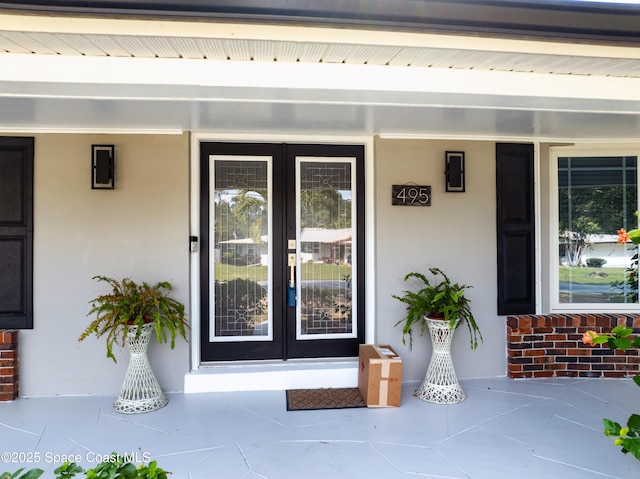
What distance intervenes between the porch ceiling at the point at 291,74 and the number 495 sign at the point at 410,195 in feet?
2.90

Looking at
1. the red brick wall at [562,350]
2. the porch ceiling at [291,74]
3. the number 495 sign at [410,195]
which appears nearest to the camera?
the porch ceiling at [291,74]

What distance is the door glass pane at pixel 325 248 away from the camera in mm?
4242

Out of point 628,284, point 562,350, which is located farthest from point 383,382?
point 628,284

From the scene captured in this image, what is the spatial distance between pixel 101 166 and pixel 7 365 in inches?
78.5

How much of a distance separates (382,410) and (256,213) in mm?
2250

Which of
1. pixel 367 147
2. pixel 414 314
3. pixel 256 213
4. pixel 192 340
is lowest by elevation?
pixel 192 340

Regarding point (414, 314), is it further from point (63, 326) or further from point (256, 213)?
point (63, 326)

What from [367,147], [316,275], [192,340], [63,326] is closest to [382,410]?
[316,275]

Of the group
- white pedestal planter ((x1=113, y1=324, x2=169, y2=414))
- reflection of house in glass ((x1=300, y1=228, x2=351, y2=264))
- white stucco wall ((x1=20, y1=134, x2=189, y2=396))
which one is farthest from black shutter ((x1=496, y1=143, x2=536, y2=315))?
white pedestal planter ((x1=113, y1=324, x2=169, y2=414))

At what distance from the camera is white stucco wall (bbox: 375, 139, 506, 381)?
4.10m

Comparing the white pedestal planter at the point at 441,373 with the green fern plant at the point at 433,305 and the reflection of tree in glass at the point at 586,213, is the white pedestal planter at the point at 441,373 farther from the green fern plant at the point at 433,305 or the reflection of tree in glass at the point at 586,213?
the reflection of tree in glass at the point at 586,213

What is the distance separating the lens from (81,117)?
11.0 feet

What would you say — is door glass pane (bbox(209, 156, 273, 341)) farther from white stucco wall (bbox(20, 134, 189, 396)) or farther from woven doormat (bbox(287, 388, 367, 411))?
woven doormat (bbox(287, 388, 367, 411))

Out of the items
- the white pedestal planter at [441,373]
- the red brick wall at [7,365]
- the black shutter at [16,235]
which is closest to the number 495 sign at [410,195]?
the white pedestal planter at [441,373]
